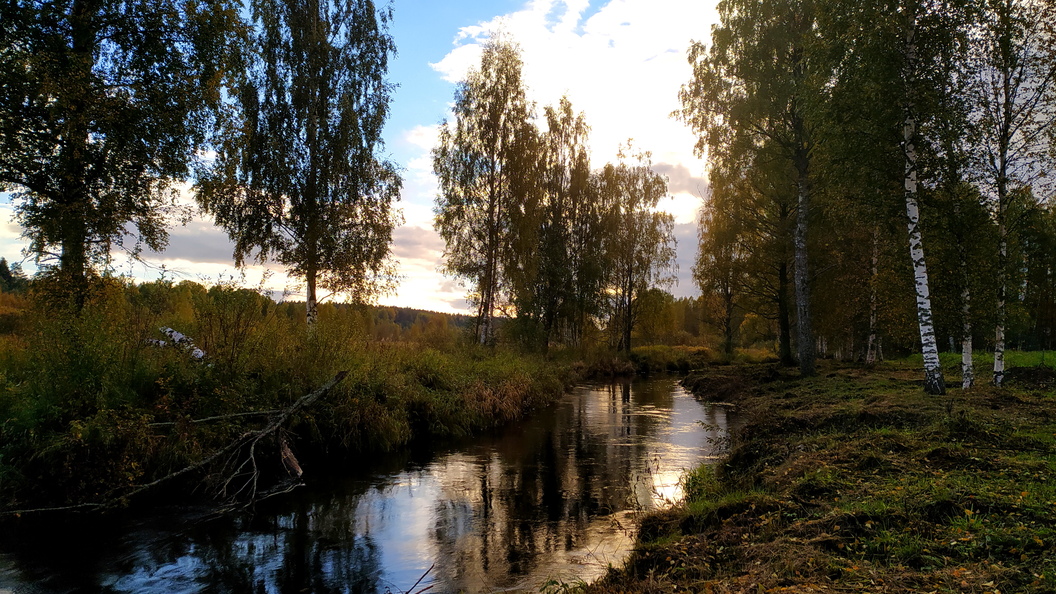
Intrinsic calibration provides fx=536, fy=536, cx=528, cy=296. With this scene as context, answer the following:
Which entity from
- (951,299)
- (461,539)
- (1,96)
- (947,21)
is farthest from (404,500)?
(947,21)

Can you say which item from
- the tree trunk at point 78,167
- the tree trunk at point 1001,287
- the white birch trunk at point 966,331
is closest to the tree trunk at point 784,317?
the white birch trunk at point 966,331

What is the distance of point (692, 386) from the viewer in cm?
2666

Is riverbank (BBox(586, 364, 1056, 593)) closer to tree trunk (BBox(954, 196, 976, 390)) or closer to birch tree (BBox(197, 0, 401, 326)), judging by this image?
tree trunk (BBox(954, 196, 976, 390))

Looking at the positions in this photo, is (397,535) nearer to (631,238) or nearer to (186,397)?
(186,397)

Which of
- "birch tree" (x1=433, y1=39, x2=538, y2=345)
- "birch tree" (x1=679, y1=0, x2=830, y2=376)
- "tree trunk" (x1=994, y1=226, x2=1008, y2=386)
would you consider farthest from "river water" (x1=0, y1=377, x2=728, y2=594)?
"birch tree" (x1=433, y1=39, x2=538, y2=345)

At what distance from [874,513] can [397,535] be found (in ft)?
18.5

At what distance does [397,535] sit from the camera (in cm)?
729

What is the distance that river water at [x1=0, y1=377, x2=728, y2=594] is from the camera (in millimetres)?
5828

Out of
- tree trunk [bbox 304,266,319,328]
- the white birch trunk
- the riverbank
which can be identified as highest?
tree trunk [bbox 304,266,319,328]

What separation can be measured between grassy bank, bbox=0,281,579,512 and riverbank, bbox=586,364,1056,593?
6235mm

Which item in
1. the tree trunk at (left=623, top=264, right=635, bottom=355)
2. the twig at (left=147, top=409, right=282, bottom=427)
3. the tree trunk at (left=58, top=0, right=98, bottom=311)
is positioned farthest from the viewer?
the tree trunk at (left=623, top=264, right=635, bottom=355)

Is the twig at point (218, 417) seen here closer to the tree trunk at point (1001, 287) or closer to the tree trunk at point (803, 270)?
the tree trunk at point (1001, 287)

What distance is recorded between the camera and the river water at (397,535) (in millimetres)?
5828

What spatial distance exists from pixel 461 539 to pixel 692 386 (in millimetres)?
21553
